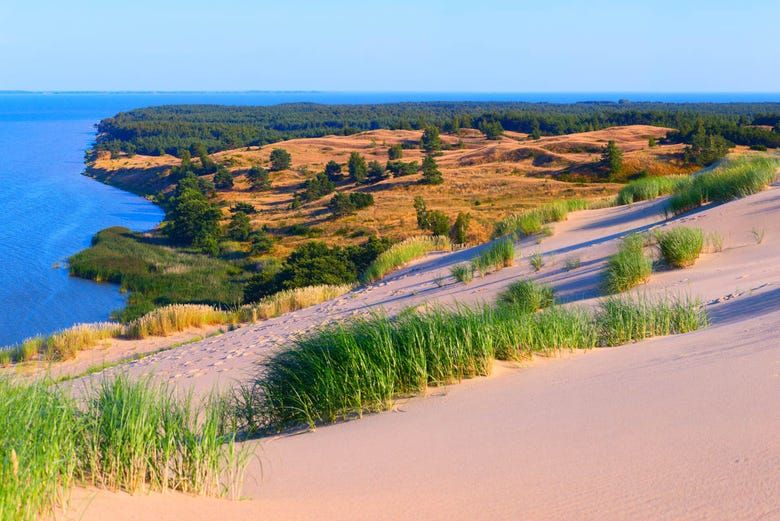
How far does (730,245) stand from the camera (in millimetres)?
11789

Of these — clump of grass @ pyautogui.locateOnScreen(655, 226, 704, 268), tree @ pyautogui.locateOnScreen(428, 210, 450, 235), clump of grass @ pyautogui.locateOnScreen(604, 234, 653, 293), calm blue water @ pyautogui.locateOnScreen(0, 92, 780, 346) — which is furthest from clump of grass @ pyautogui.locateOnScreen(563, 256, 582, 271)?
tree @ pyautogui.locateOnScreen(428, 210, 450, 235)

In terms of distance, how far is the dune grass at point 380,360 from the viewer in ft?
17.6

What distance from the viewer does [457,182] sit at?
46906mm

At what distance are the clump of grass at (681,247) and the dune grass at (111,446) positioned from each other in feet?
26.8

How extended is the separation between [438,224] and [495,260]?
1766 centimetres

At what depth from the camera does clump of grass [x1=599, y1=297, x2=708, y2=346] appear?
6.85m

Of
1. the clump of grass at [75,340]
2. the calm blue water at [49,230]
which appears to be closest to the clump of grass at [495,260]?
the clump of grass at [75,340]

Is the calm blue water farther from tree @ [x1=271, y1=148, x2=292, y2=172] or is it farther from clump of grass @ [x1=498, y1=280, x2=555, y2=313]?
clump of grass @ [x1=498, y1=280, x2=555, y2=313]

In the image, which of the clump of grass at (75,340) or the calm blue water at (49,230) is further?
the calm blue water at (49,230)

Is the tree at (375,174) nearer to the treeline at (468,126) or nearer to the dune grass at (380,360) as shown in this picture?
the treeline at (468,126)

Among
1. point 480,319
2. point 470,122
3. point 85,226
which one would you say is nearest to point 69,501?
point 480,319

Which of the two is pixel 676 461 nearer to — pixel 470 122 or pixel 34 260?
pixel 34 260

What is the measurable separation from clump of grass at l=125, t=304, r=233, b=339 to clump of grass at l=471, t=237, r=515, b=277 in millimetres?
6953

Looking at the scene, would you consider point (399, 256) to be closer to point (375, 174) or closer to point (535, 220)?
point (535, 220)
